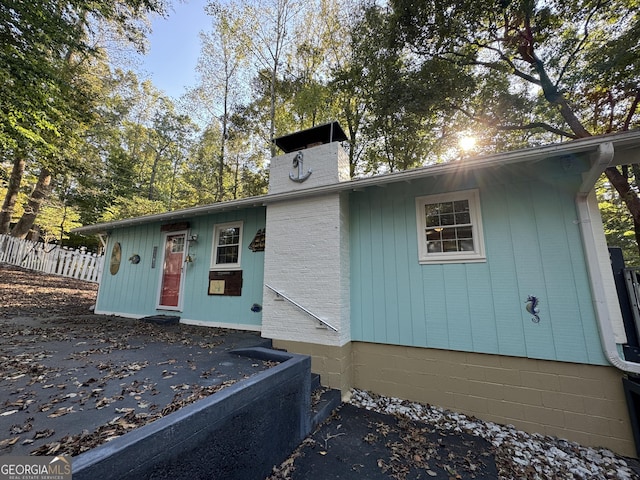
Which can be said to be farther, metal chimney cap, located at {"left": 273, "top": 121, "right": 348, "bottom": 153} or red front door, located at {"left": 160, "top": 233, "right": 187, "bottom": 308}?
red front door, located at {"left": 160, "top": 233, "right": 187, "bottom": 308}

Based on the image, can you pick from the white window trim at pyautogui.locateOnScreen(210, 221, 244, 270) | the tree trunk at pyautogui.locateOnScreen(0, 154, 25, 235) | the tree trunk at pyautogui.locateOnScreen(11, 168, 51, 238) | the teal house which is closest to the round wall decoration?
the white window trim at pyautogui.locateOnScreen(210, 221, 244, 270)

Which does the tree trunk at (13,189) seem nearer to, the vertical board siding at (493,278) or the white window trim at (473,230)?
the vertical board siding at (493,278)

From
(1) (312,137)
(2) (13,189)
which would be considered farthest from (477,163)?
(2) (13,189)

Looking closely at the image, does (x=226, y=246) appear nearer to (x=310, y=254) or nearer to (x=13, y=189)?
(x=310, y=254)

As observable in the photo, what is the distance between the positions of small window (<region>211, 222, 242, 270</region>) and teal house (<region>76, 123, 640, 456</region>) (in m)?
0.29

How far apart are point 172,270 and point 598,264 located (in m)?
7.05

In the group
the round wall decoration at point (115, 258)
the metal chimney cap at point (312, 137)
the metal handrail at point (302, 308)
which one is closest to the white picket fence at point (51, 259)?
the round wall decoration at point (115, 258)

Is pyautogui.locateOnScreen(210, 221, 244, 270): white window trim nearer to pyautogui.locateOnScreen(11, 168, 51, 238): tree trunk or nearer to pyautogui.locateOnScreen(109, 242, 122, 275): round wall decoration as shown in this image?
pyautogui.locateOnScreen(109, 242, 122, 275): round wall decoration

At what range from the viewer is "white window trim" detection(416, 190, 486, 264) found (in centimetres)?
341

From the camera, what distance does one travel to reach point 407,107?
24.6 ft

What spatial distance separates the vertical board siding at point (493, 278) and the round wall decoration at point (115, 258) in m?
6.31

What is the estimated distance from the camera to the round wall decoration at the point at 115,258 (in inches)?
264

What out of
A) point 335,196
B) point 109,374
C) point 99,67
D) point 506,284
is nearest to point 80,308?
point 109,374

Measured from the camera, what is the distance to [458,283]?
11.3ft
